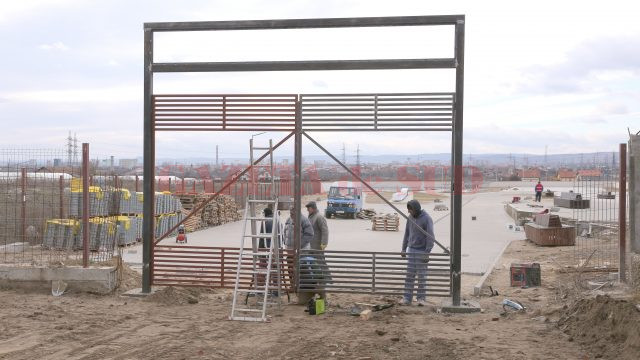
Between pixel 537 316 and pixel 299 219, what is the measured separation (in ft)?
13.4

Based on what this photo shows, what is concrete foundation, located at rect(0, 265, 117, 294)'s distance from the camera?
11.6 m

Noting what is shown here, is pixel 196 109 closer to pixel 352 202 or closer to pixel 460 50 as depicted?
pixel 460 50

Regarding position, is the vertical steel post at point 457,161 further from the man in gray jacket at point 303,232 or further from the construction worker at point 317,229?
the man in gray jacket at point 303,232

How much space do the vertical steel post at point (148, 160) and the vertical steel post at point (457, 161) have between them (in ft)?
17.4

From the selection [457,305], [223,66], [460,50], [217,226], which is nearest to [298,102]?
[223,66]

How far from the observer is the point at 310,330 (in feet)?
30.1

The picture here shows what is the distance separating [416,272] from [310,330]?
8.11 feet

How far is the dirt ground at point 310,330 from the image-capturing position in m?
7.84

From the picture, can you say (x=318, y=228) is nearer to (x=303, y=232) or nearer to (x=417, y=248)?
(x=303, y=232)

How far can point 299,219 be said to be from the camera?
1088cm

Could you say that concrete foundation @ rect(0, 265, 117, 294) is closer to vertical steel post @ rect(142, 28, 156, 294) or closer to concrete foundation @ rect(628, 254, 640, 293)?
vertical steel post @ rect(142, 28, 156, 294)

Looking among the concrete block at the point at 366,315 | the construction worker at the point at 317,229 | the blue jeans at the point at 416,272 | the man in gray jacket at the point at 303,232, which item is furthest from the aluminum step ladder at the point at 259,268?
the blue jeans at the point at 416,272

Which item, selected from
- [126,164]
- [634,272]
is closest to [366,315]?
[634,272]

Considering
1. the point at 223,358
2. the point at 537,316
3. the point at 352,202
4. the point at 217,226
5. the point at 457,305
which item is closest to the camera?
the point at 223,358
